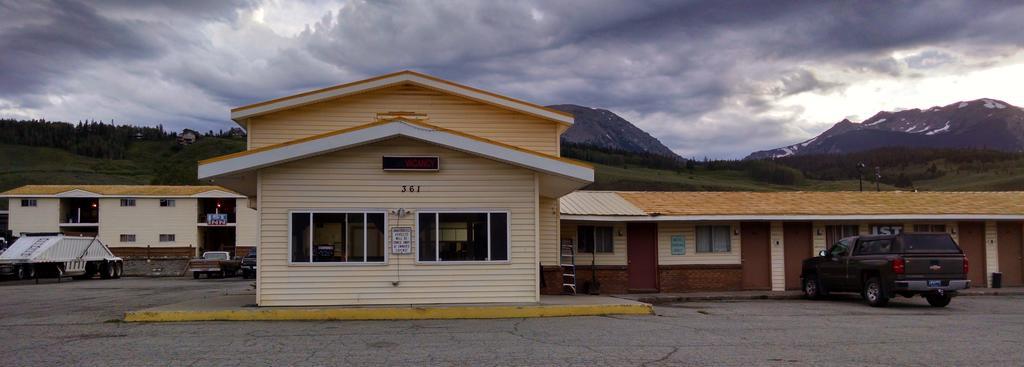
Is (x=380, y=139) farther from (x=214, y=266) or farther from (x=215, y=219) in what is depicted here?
(x=215, y=219)

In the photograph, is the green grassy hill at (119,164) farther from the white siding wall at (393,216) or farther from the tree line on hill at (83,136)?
the white siding wall at (393,216)

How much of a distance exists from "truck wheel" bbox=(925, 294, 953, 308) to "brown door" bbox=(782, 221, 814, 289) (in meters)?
5.93

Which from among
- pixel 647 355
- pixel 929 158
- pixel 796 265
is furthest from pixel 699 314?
pixel 929 158

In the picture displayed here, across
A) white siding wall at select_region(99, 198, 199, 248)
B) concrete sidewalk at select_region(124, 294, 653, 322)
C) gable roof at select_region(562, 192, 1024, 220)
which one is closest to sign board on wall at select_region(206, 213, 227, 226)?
white siding wall at select_region(99, 198, 199, 248)

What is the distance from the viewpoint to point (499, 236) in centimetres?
1578

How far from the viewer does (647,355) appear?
9680mm

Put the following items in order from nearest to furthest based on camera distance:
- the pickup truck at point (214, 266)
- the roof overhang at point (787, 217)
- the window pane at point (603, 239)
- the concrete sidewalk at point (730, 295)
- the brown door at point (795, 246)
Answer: the concrete sidewalk at point (730, 295), the roof overhang at point (787, 217), the window pane at point (603, 239), the brown door at point (795, 246), the pickup truck at point (214, 266)

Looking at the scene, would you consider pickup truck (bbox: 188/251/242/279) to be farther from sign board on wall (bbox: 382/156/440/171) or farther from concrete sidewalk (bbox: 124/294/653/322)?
sign board on wall (bbox: 382/156/440/171)

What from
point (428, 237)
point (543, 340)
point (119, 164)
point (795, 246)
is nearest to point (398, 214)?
point (428, 237)

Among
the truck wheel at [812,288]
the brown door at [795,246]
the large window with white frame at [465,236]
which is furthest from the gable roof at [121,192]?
the truck wheel at [812,288]

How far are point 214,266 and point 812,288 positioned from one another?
29489mm

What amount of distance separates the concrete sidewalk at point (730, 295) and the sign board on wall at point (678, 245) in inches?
52.1

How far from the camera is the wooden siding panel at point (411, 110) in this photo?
60.6ft

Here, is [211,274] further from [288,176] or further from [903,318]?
[903,318]
